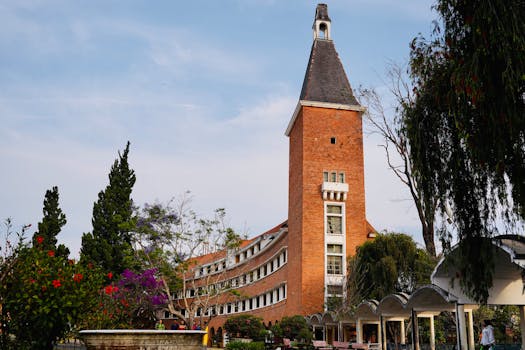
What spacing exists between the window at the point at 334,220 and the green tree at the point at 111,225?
14.4 metres

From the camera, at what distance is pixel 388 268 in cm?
3155

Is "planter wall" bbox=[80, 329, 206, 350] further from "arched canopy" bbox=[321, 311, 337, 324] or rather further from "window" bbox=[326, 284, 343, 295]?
"window" bbox=[326, 284, 343, 295]

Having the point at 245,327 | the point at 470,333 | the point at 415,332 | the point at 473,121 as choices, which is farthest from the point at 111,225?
the point at 473,121

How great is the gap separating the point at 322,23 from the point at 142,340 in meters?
38.2

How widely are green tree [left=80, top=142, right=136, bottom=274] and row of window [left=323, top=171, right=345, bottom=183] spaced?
14.5 metres

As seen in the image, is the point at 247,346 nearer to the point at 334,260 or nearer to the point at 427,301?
the point at 427,301

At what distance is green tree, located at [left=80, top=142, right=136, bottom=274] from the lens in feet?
131

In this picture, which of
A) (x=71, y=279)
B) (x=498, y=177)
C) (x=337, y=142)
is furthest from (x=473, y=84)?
(x=337, y=142)

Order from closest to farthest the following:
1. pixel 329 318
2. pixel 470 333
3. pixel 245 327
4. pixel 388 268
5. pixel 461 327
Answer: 1. pixel 461 327
2. pixel 470 333
3. pixel 329 318
4. pixel 388 268
5. pixel 245 327

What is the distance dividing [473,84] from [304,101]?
107ft

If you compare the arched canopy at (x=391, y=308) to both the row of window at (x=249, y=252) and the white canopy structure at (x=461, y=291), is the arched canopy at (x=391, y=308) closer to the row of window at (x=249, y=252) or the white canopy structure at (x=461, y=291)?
the white canopy structure at (x=461, y=291)

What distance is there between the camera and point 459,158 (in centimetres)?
969

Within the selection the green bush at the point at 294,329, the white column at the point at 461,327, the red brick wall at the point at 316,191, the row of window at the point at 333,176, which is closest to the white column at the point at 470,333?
the white column at the point at 461,327

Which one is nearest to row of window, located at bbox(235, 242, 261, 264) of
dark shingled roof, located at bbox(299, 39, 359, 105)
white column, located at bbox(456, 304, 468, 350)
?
dark shingled roof, located at bbox(299, 39, 359, 105)
